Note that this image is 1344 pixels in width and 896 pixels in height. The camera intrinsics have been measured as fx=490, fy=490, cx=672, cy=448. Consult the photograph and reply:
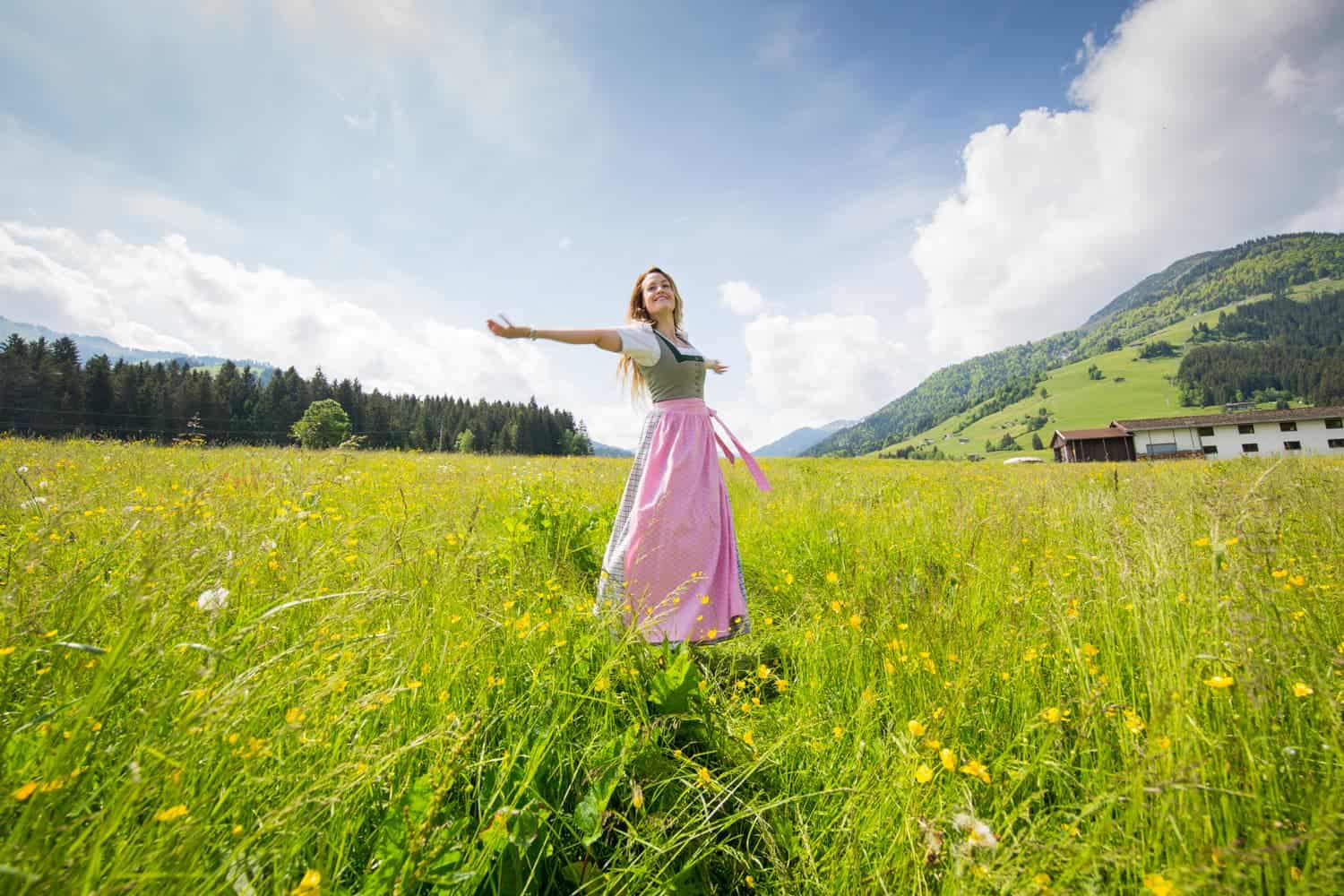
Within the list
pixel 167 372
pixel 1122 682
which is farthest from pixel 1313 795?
pixel 167 372

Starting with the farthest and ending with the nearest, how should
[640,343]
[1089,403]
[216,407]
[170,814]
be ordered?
1. [1089,403]
2. [216,407]
3. [640,343]
4. [170,814]

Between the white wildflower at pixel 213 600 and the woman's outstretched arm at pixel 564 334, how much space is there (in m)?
2.20

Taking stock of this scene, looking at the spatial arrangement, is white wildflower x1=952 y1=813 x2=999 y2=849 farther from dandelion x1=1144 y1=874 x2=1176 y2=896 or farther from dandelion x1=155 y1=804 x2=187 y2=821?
dandelion x1=155 y1=804 x2=187 y2=821

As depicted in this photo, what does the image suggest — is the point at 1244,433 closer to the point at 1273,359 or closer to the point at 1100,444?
the point at 1100,444

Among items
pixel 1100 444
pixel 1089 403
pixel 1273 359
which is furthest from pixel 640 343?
pixel 1273 359

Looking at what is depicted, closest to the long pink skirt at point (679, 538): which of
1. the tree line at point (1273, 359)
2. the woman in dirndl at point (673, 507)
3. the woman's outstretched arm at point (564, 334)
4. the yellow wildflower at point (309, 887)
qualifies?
the woman in dirndl at point (673, 507)

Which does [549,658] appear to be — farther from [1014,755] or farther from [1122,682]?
[1122,682]

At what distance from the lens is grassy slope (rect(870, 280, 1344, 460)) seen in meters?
118

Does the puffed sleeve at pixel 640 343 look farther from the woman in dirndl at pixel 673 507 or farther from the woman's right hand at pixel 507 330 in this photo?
the woman's right hand at pixel 507 330

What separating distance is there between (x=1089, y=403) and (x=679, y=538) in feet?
571

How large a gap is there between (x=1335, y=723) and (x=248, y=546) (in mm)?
3269

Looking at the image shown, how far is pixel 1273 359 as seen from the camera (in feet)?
420

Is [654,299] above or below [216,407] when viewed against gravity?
below

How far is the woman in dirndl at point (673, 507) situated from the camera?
3.12 m
